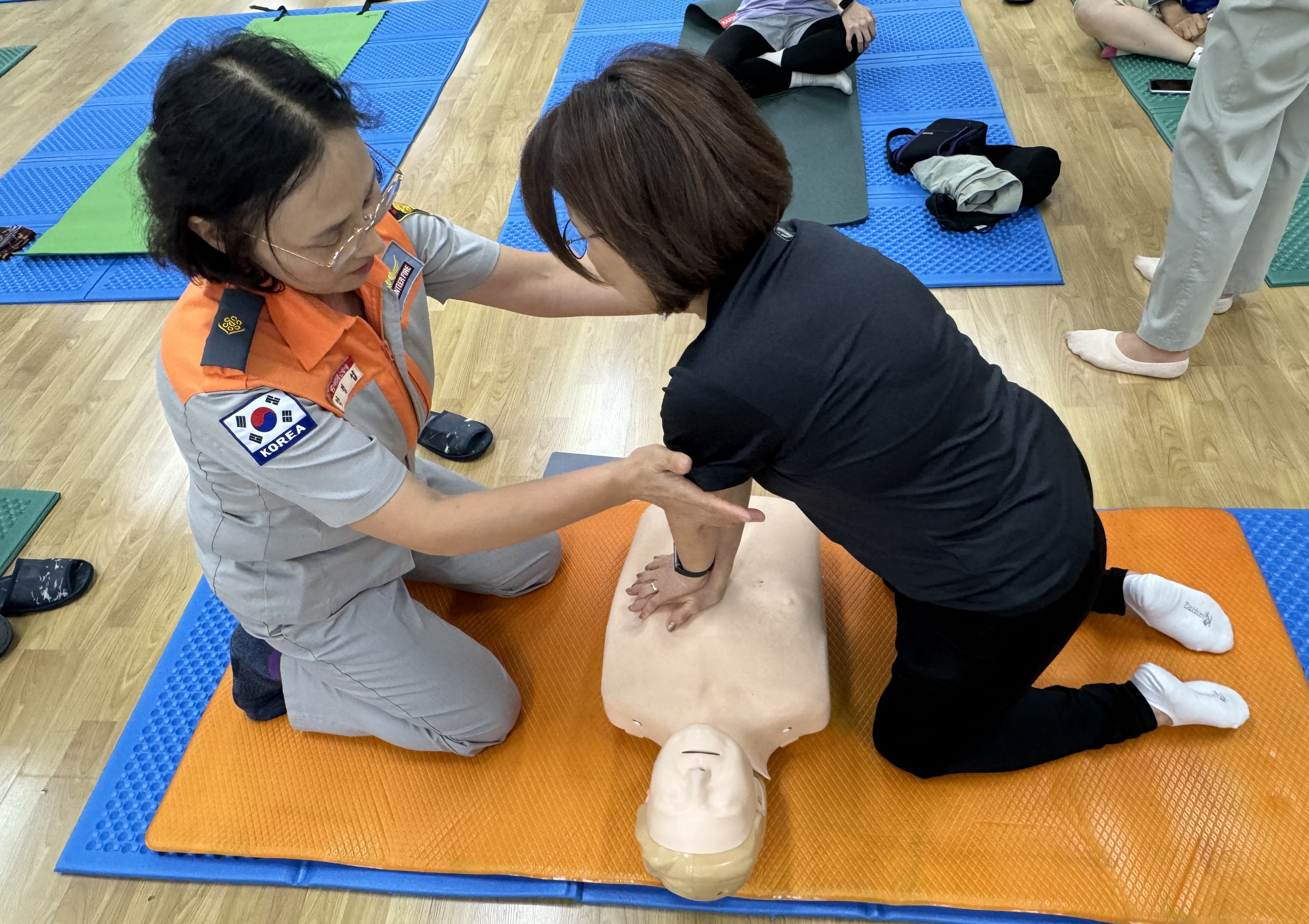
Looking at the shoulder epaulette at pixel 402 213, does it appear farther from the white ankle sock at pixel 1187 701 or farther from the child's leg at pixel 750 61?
the child's leg at pixel 750 61

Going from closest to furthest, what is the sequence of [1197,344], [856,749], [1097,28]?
1. [856,749]
2. [1197,344]
3. [1097,28]

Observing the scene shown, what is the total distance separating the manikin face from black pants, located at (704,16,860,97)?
104 inches

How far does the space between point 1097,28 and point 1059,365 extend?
5.99 ft

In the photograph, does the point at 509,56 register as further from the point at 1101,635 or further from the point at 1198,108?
the point at 1101,635

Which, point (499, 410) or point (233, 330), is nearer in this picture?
point (233, 330)

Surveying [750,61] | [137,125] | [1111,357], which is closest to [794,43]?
[750,61]

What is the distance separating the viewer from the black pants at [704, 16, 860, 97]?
3.33 m

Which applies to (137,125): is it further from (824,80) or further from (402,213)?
(402,213)

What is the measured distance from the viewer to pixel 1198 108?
195 cm

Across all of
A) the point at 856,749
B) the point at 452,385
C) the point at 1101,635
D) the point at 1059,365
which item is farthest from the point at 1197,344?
the point at 452,385

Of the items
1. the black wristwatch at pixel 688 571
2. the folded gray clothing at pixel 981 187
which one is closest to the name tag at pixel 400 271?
the black wristwatch at pixel 688 571

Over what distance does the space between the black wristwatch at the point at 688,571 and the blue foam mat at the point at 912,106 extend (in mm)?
1211

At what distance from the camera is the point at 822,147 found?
3176 millimetres

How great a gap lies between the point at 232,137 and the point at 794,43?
2.88 m
